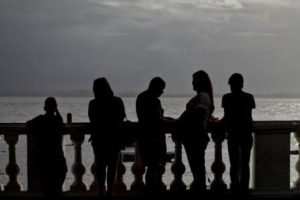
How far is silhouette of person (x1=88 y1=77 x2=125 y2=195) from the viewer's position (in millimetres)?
9055

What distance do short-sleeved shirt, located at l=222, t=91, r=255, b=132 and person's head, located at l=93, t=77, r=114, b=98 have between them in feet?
5.58

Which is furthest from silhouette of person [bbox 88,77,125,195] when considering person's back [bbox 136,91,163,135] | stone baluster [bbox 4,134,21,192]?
stone baluster [bbox 4,134,21,192]

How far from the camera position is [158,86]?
9.20 m

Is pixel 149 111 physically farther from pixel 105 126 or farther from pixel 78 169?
pixel 78 169

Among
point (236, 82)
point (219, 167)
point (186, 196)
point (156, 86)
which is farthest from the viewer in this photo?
point (219, 167)

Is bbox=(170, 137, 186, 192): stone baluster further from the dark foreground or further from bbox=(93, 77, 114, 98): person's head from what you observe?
bbox=(93, 77, 114, 98): person's head

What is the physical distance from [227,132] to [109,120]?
181 centimetres

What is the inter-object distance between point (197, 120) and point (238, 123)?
24.6 inches

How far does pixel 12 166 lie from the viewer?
9.81 meters

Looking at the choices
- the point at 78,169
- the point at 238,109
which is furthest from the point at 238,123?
the point at 78,169

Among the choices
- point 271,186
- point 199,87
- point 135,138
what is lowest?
point 271,186

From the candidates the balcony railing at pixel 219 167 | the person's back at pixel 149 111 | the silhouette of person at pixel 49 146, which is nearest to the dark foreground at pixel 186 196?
the balcony railing at pixel 219 167

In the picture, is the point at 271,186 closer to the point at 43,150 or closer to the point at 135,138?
the point at 135,138

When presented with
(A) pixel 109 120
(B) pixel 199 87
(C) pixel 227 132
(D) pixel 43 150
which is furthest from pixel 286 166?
(D) pixel 43 150
